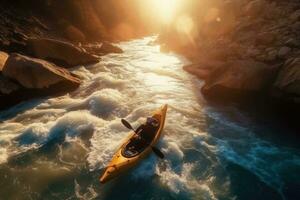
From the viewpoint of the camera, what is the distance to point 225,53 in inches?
932

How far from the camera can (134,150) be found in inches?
464

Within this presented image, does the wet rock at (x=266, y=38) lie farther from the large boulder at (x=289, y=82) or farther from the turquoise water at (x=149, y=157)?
the turquoise water at (x=149, y=157)

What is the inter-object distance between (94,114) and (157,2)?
46.5m

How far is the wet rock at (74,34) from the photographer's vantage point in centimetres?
3205

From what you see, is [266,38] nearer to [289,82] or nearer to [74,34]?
[289,82]

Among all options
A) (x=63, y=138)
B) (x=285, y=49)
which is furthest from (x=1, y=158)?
(x=285, y=49)

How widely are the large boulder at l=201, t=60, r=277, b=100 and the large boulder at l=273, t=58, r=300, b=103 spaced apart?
841 millimetres

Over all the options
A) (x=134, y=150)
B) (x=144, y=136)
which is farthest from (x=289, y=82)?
(x=134, y=150)

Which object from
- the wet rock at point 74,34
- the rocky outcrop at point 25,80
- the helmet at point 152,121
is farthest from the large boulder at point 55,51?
the helmet at point 152,121

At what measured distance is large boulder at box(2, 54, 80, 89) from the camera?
56.6 feet

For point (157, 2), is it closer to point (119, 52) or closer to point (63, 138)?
point (119, 52)

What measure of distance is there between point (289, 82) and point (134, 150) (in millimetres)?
8945

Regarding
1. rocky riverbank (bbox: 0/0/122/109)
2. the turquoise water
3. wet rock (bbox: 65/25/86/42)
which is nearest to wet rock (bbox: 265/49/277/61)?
the turquoise water

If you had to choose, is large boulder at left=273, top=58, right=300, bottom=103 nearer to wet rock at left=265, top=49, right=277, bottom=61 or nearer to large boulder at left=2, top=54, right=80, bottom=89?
wet rock at left=265, top=49, right=277, bottom=61
